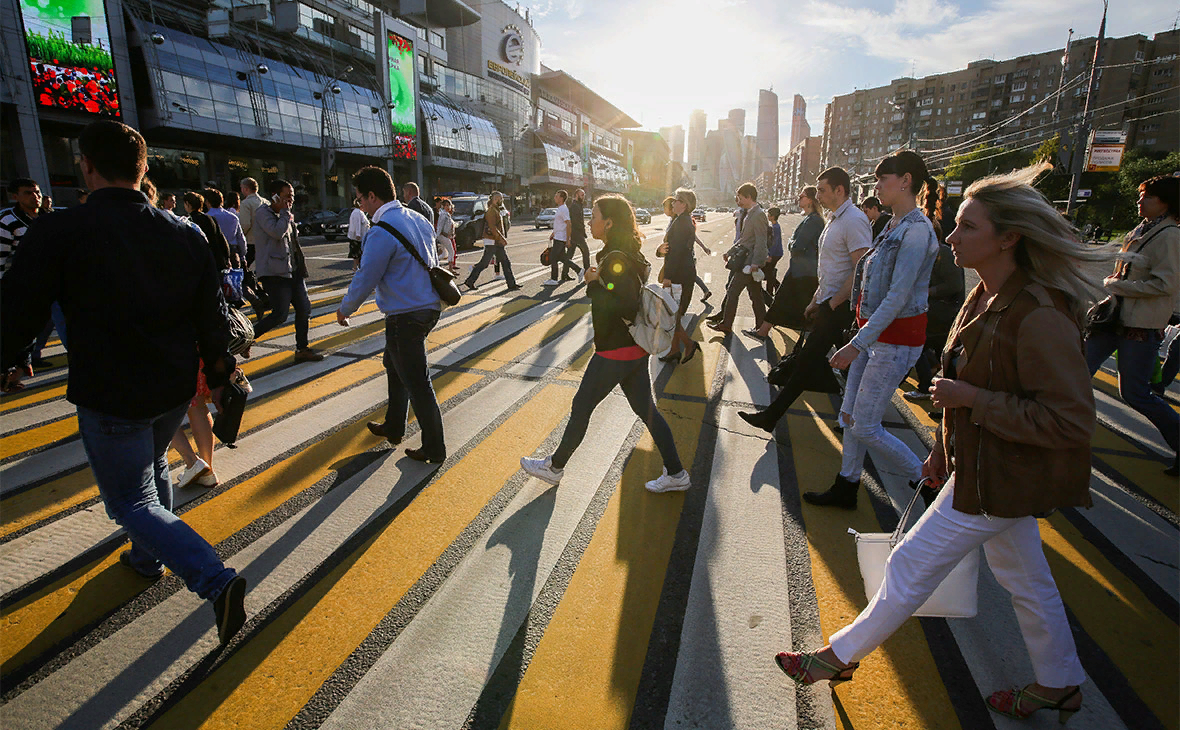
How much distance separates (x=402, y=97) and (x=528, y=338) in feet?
164

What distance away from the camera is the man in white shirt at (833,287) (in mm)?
4031

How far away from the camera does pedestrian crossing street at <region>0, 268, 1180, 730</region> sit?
2.16 meters

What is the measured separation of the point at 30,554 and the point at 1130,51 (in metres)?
→ 124

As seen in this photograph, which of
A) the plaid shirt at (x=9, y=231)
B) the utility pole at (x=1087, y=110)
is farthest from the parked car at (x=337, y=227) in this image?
the utility pole at (x=1087, y=110)

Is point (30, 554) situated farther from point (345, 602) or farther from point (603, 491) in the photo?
point (603, 491)

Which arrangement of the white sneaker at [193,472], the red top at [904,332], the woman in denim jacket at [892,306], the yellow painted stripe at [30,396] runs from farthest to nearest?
the yellow painted stripe at [30,396] → the white sneaker at [193,472] → the red top at [904,332] → the woman in denim jacket at [892,306]

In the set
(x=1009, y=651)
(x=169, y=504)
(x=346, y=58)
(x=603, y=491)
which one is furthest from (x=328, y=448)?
(x=346, y=58)

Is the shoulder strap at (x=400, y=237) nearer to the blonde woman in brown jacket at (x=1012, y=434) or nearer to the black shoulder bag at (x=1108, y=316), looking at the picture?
the blonde woman in brown jacket at (x=1012, y=434)

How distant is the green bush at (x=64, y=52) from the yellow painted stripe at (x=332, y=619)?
3606cm

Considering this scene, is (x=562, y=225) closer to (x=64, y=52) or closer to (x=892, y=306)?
(x=892, y=306)

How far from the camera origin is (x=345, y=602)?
2682 mm

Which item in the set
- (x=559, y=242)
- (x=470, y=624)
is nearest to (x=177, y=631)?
(x=470, y=624)

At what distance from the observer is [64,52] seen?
1077 inches

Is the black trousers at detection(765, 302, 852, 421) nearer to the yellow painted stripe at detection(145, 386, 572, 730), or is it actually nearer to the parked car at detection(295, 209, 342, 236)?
the yellow painted stripe at detection(145, 386, 572, 730)
